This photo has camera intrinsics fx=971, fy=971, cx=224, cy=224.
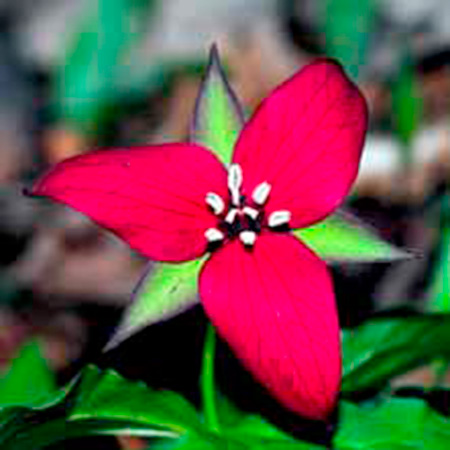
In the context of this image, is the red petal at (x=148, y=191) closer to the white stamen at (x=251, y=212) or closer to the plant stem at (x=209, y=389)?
the white stamen at (x=251, y=212)

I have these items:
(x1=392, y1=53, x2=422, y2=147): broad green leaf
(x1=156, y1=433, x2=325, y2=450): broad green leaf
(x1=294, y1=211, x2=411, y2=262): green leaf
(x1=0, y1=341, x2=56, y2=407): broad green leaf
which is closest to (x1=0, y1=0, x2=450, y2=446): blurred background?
(x1=392, y1=53, x2=422, y2=147): broad green leaf

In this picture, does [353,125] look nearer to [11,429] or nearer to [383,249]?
[383,249]

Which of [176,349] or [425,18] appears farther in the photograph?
[425,18]

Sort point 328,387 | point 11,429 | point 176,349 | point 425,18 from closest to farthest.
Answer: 1. point 328,387
2. point 11,429
3. point 176,349
4. point 425,18

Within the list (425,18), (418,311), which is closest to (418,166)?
(425,18)

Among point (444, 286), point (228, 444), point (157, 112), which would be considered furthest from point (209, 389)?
point (157, 112)
